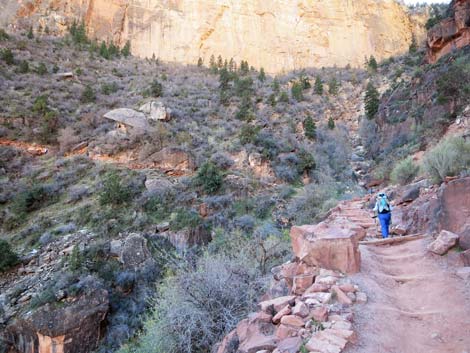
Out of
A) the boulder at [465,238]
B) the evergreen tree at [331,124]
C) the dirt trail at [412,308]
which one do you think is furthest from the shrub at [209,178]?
the evergreen tree at [331,124]

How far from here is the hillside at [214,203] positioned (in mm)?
4016

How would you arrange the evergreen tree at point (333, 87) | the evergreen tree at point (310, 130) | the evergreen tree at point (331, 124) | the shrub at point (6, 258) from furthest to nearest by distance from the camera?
1. the evergreen tree at point (333, 87)
2. the evergreen tree at point (331, 124)
3. the evergreen tree at point (310, 130)
4. the shrub at point (6, 258)

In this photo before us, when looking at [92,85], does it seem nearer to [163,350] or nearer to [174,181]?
[174,181]

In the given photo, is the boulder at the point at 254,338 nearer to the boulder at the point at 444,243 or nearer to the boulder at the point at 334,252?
the boulder at the point at 334,252

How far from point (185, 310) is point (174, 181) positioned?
12.0 meters

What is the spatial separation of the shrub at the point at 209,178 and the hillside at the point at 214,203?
114 millimetres

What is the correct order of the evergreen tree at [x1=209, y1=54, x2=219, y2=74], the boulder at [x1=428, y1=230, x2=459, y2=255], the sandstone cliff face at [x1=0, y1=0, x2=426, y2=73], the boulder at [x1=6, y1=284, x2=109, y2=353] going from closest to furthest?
the boulder at [x1=428, y1=230, x2=459, y2=255]
the boulder at [x1=6, y1=284, x2=109, y2=353]
the evergreen tree at [x1=209, y1=54, x2=219, y2=74]
the sandstone cliff face at [x1=0, y1=0, x2=426, y2=73]

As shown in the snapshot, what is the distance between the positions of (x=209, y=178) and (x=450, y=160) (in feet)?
35.9

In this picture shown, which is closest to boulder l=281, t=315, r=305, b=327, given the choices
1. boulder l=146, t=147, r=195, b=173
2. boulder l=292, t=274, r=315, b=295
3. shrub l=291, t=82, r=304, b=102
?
boulder l=292, t=274, r=315, b=295

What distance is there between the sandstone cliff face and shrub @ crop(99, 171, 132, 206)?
1166 inches

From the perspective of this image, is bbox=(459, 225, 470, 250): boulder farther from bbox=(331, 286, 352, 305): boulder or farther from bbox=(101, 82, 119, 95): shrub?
bbox=(101, 82, 119, 95): shrub

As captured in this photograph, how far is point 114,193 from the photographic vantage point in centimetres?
1443

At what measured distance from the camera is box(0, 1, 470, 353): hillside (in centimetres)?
402

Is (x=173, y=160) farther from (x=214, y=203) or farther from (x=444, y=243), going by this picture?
(x=444, y=243)
